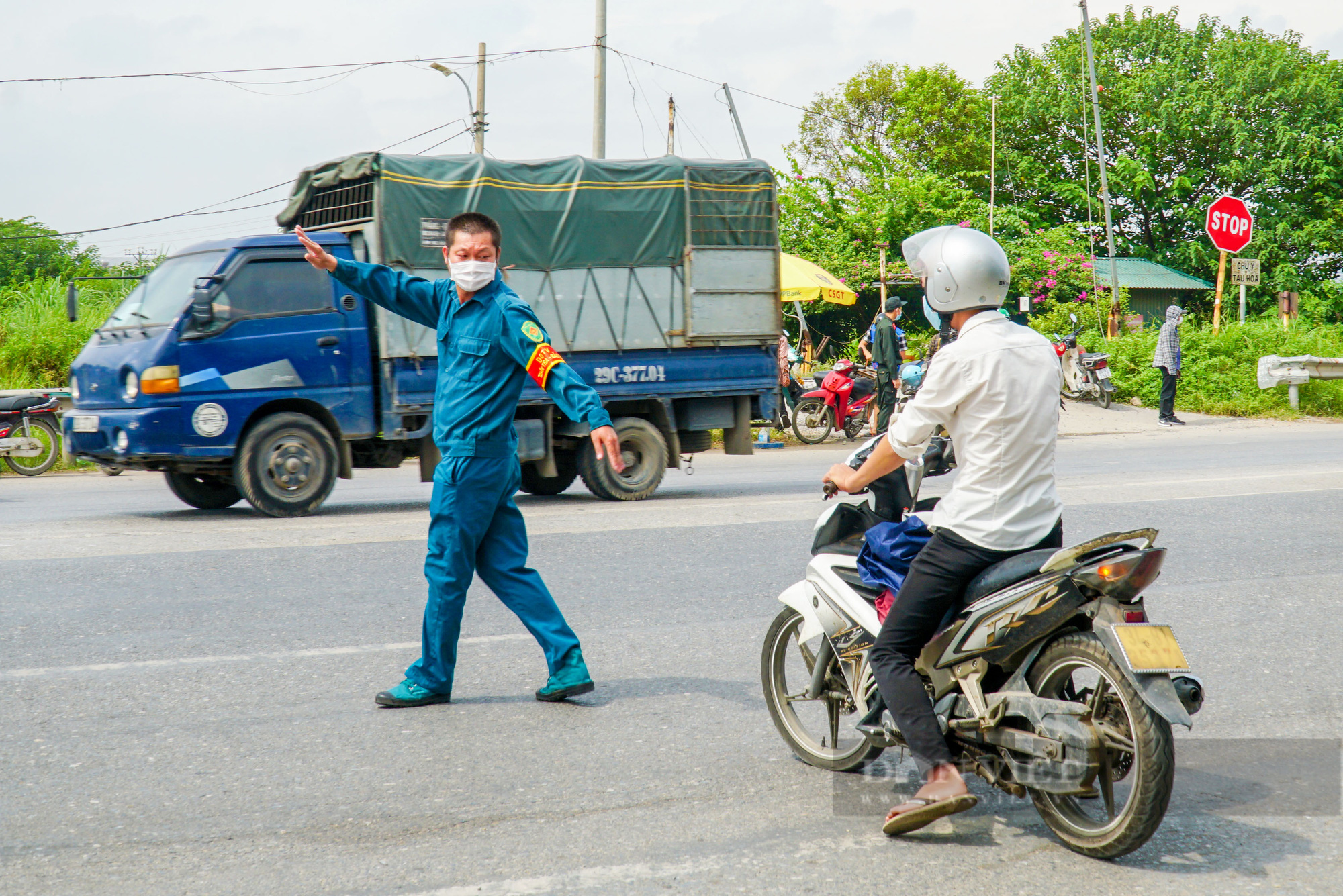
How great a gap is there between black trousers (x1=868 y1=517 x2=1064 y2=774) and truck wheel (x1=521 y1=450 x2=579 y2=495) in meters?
8.38

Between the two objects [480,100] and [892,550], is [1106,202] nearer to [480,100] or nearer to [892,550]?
[480,100]

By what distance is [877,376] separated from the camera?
17562mm

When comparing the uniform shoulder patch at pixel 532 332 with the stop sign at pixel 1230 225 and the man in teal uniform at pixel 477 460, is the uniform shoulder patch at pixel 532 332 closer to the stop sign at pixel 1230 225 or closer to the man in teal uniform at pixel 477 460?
the man in teal uniform at pixel 477 460

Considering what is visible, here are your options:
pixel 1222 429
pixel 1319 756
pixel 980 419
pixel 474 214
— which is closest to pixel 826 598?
pixel 980 419

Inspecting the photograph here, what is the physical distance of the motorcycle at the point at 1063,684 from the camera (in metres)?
3.07

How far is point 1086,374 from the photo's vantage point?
23562mm

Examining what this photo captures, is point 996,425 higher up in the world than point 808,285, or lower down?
lower down

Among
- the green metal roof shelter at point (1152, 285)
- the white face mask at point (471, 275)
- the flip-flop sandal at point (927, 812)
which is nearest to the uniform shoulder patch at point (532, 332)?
the white face mask at point (471, 275)

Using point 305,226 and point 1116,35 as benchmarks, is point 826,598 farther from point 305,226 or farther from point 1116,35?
point 1116,35

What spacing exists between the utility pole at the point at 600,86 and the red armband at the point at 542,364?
54.4 ft

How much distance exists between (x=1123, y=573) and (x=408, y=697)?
2.80 metres

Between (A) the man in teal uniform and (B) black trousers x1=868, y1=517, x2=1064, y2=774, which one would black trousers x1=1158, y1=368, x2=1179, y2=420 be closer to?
(A) the man in teal uniform

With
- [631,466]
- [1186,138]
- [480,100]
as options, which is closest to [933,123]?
[1186,138]

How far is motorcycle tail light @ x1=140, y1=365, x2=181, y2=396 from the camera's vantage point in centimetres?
965
